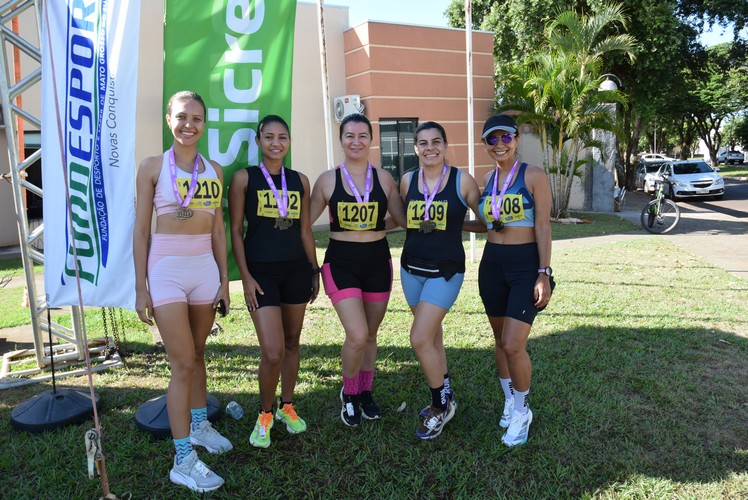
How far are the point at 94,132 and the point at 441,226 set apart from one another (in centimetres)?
241

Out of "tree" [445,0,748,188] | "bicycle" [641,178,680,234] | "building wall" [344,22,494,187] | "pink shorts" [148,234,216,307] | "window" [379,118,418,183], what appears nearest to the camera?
"pink shorts" [148,234,216,307]

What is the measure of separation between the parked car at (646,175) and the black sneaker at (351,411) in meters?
25.3

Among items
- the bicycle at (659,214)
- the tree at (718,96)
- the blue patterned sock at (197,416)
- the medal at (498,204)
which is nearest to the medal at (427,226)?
the medal at (498,204)

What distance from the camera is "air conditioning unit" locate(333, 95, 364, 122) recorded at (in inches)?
561

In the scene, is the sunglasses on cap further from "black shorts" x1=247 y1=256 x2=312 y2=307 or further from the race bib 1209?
"black shorts" x1=247 y1=256 x2=312 y2=307

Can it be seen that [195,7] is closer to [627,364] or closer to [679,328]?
[627,364]

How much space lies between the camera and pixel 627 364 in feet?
16.4

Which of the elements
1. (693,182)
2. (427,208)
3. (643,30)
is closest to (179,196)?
(427,208)

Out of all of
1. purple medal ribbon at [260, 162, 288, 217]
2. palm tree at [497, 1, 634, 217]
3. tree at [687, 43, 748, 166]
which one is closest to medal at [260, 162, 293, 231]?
purple medal ribbon at [260, 162, 288, 217]

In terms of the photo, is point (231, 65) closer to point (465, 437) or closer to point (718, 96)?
point (465, 437)

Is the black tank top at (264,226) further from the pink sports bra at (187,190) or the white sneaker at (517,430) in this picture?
the white sneaker at (517,430)

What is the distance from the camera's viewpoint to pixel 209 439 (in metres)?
3.64

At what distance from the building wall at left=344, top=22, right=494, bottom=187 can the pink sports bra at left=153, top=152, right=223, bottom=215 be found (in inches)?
465

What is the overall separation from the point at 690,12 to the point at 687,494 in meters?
24.7
